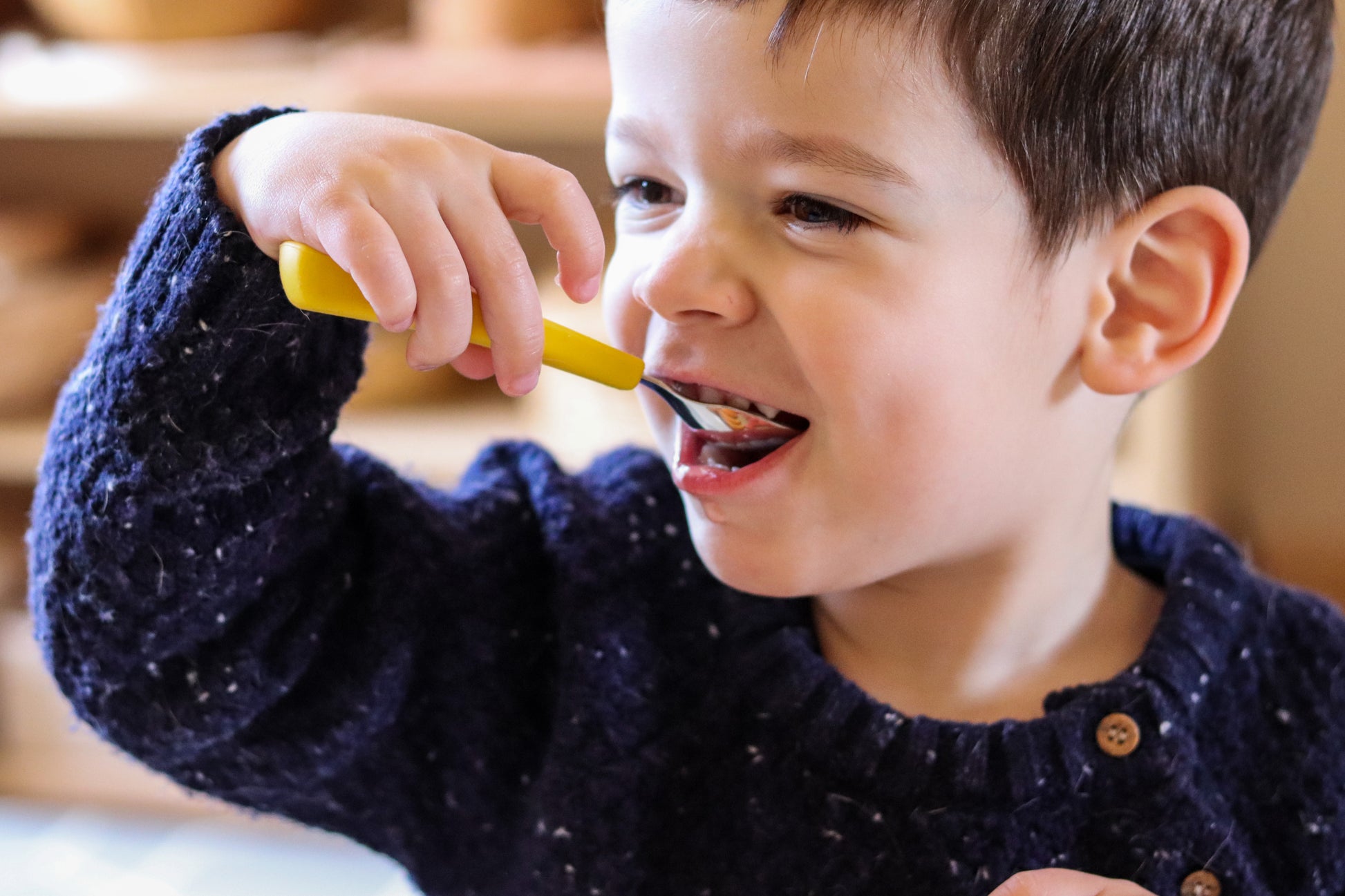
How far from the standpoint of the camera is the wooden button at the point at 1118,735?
677 millimetres

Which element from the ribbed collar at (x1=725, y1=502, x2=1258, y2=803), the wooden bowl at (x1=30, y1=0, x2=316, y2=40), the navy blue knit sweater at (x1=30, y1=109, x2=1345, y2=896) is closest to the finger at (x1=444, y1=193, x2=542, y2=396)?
the navy blue knit sweater at (x1=30, y1=109, x2=1345, y2=896)

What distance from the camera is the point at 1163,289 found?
2.27 ft

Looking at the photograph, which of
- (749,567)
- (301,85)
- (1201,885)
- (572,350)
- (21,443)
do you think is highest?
(572,350)

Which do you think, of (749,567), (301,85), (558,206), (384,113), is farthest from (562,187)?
(301,85)

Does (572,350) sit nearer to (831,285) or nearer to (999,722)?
(831,285)

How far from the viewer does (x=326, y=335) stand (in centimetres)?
62

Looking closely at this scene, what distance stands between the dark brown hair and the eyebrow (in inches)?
1.5

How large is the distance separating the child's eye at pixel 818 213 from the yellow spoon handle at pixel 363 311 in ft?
0.31

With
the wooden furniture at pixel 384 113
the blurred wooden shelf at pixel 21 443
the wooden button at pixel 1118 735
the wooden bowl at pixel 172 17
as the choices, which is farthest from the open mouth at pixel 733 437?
the blurred wooden shelf at pixel 21 443

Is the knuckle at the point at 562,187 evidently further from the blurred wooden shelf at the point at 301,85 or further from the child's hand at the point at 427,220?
the blurred wooden shelf at the point at 301,85

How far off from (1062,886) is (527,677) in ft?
0.96

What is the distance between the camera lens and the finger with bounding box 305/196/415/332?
1.66 feet

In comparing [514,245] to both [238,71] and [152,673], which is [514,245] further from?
[238,71]

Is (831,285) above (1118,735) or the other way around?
above
